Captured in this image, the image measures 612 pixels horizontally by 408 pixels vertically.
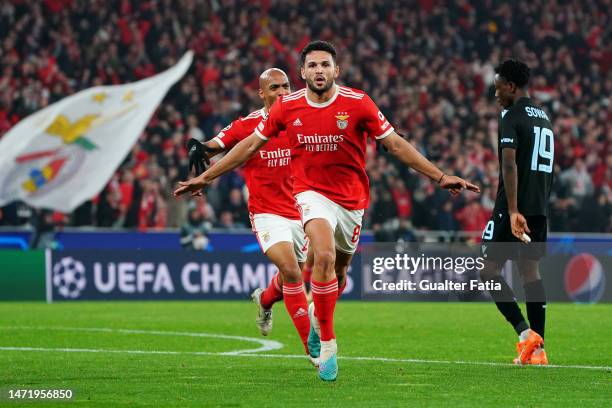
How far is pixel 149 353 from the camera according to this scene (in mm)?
11633

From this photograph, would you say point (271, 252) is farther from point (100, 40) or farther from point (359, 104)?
point (100, 40)

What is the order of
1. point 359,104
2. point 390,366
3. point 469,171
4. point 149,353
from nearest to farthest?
1. point 359,104
2. point 390,366
3. point 149,353
4. point 469,171

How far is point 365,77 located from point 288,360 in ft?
60.6

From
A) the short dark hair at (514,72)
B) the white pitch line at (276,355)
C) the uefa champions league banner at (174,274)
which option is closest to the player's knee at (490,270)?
the white pitch line at (276,355)

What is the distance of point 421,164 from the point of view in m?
9.30

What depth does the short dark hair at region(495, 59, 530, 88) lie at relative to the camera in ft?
34.7

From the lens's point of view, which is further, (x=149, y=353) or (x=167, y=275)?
(x=167, y=275)

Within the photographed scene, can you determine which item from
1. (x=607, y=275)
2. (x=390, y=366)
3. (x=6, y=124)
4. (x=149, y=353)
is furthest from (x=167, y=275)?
(x=390, y=366)

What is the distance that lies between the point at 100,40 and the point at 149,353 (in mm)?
16915

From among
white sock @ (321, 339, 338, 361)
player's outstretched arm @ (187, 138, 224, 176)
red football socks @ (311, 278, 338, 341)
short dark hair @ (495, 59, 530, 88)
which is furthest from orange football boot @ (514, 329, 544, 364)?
player's outstretched arm @ (187, 138, 224, 176)

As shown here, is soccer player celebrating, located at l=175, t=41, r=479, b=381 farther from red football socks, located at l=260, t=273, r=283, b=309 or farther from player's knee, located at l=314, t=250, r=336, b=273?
red football socks, located at l=260, t=273, r=283, b=309

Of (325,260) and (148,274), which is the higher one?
(325,260)

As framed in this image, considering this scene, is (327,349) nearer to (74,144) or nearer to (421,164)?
(421,164)

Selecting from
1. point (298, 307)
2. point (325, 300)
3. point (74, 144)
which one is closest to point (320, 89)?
point (325, 300)
